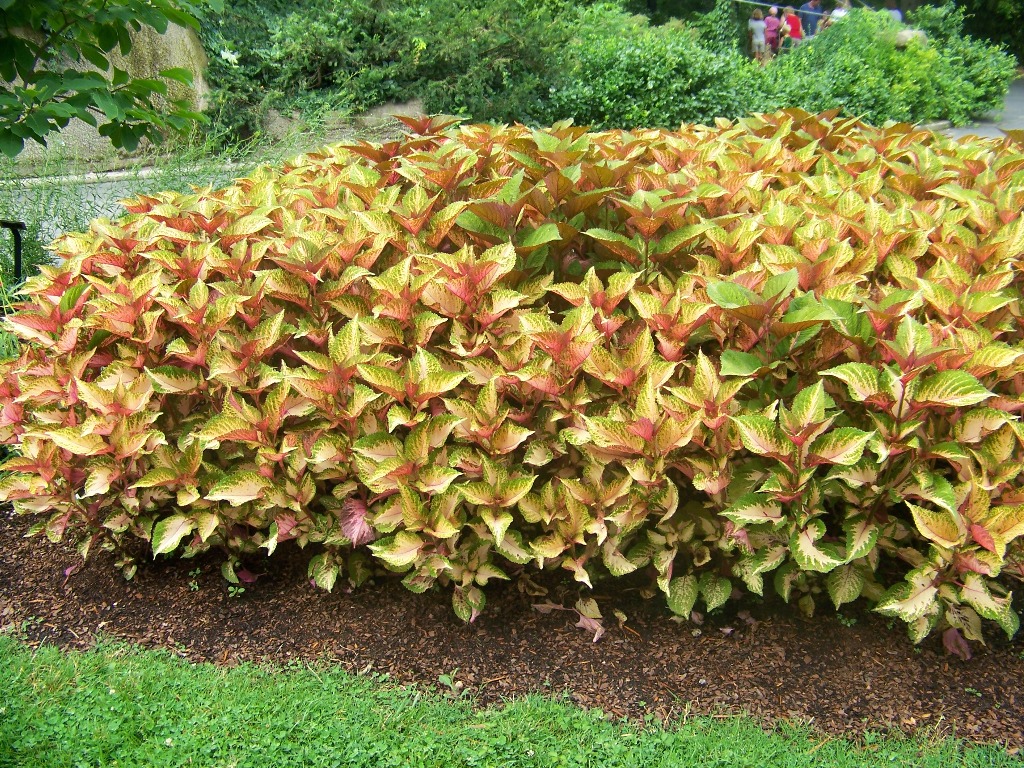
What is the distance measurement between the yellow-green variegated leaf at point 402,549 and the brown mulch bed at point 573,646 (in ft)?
1.07

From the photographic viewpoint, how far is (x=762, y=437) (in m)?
1.96

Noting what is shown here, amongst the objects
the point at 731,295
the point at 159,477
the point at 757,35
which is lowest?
the point at 757,35

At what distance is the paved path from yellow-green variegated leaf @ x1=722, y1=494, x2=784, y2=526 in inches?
494

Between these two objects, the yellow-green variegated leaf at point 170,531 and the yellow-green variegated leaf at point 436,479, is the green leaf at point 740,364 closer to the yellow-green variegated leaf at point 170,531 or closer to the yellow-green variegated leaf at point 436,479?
the yellow-green variegated leaf at point 436,479

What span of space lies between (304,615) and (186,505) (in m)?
0.46

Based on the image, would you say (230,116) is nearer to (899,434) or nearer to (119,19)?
(119,19)

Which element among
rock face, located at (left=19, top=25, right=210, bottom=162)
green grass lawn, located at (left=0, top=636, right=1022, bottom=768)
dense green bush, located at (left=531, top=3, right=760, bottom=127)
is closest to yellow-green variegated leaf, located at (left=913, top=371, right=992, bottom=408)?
green grass lawn, located at (left=0, top=636, right=1022, bottom=768)

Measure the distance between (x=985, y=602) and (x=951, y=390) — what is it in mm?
510

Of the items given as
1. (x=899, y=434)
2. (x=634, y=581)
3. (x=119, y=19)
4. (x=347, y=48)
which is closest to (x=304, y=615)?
(x=634, y=581)

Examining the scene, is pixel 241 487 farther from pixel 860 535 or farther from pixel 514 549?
pixel 860 535

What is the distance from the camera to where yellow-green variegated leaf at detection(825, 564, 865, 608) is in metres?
2.16

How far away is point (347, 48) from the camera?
1065 cm

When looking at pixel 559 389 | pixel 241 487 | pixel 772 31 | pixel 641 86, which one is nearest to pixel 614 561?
pixel 559 389

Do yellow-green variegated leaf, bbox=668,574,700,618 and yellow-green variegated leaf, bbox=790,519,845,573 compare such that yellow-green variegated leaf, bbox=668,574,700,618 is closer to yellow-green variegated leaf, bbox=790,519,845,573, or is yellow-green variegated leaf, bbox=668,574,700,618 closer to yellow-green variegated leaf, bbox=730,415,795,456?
yellow-green variegated leaf, bbox=790,519,845,573
